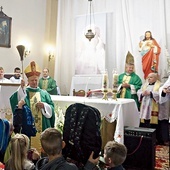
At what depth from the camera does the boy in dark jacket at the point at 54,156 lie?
1.95m

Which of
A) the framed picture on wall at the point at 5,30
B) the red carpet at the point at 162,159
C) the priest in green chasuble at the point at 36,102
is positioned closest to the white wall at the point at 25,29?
the framed picture on wall at the point at 5,30

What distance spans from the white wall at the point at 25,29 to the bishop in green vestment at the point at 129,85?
11.0 feet

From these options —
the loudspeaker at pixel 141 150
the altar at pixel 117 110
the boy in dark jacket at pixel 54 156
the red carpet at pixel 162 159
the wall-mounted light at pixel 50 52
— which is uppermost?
the wall-mounted light at pixel 50 52

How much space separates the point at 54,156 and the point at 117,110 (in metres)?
2.41

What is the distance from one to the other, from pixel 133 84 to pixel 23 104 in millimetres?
3723

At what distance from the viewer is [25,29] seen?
8.42 metres

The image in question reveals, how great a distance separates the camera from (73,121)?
234cm

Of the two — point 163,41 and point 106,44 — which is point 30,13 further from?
point 163,41

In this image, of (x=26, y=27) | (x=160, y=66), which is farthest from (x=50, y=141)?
(x=26, y=27)

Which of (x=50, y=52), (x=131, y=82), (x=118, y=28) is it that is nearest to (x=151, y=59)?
(x=131, y=82)

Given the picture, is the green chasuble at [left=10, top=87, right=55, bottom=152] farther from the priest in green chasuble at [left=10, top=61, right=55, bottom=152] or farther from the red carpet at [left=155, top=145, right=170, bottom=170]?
the red carpet at [left=155, top=145, right=170, bottom=170]

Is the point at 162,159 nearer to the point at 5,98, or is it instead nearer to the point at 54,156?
the point at 5,98

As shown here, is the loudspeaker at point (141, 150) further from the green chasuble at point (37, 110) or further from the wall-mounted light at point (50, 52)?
the wall-mounted light at point (50, 52)

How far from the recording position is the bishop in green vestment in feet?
20.5
